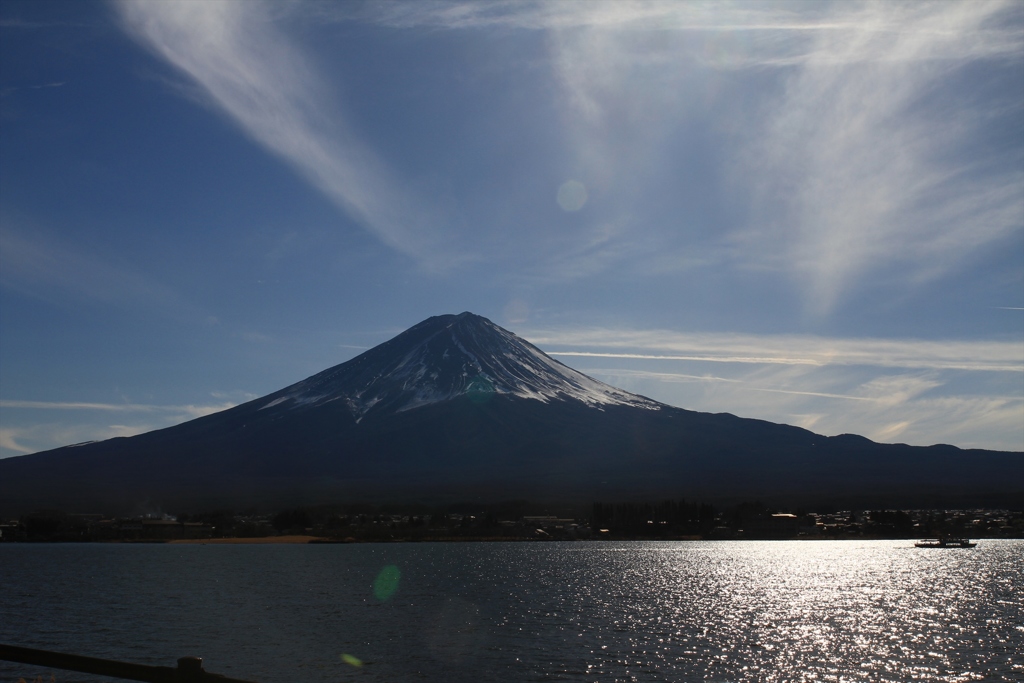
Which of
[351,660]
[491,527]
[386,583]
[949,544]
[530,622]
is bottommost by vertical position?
[351,660]

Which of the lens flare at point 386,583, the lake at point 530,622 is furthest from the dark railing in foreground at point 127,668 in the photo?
the lens flare at point 386,583

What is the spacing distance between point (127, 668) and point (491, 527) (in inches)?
6913

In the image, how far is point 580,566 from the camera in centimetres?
10731

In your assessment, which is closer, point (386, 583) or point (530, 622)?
point (530, 622)

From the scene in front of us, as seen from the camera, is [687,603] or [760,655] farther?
[687,603]

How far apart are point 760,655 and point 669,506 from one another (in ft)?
528

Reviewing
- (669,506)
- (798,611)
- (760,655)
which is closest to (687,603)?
(798,611)

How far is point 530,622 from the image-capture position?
5134cm

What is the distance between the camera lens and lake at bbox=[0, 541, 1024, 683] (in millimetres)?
36750

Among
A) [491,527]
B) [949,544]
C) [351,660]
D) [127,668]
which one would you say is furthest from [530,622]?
[949,544]

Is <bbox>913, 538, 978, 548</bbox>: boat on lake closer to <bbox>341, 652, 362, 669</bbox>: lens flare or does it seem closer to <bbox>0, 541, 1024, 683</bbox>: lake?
<bbox>0, 541, 1024, 683</bbox>: lake

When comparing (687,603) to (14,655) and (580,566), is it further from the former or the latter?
(14,655)

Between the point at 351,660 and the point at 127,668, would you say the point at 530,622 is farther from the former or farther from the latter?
the point at 127,668

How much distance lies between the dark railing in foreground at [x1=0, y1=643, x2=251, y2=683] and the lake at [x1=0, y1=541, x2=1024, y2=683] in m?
23.0
